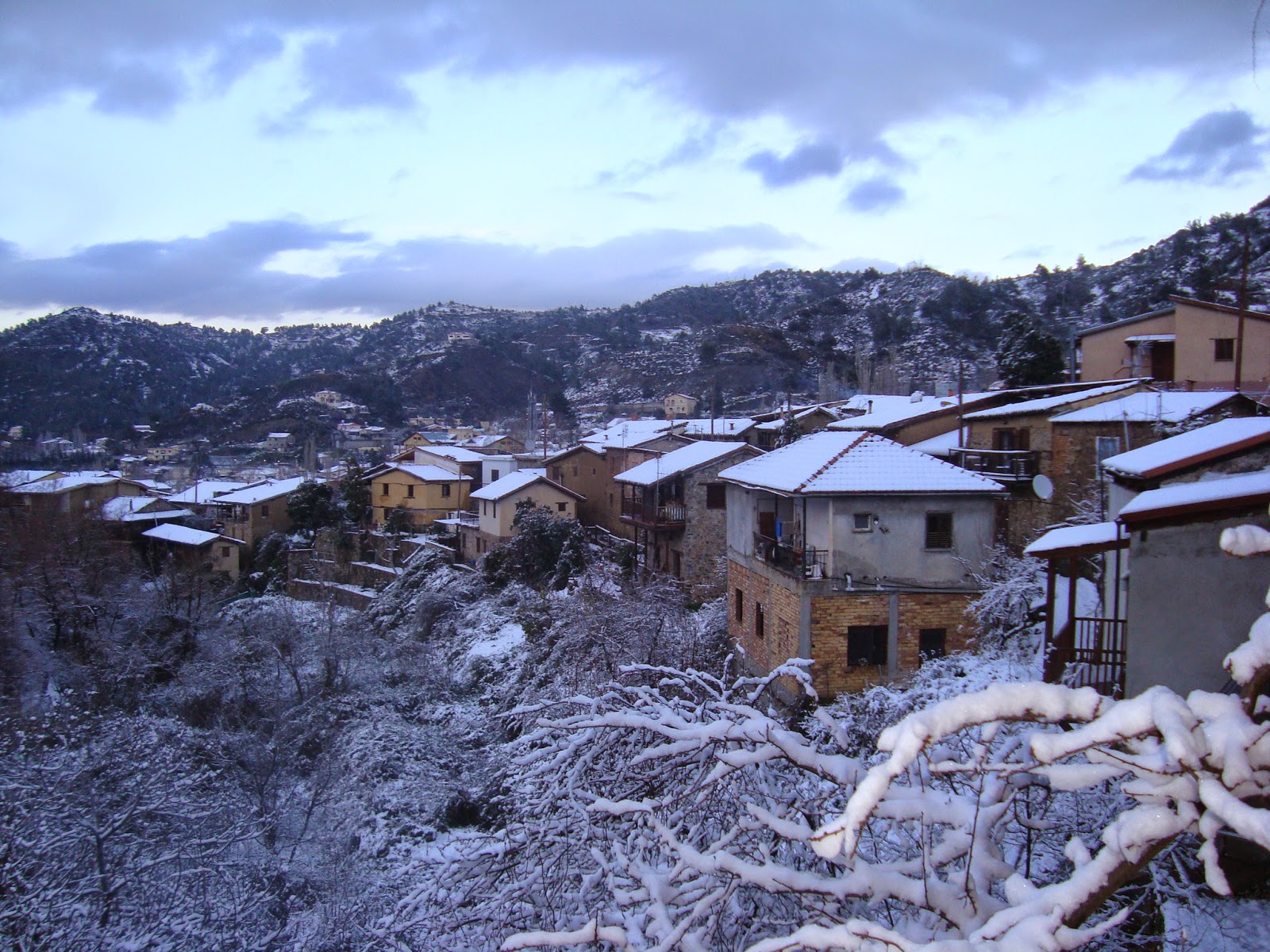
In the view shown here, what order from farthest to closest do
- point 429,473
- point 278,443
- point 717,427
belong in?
point 278,443, point 429,473, point 717,427

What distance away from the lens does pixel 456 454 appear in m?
39.4

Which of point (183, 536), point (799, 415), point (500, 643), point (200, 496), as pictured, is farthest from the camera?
point (200, 496)

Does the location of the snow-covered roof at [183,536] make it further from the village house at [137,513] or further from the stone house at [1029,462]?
the stone house at [1029,462]

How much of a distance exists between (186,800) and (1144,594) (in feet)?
49.4

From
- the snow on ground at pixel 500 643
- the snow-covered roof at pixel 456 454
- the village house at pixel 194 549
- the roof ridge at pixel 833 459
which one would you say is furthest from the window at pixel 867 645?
the village house at pixel 194 549

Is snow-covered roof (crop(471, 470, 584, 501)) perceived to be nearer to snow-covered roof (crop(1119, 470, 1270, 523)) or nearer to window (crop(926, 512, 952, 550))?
window (crop(926, 512, 952, 550))

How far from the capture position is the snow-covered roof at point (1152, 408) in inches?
564

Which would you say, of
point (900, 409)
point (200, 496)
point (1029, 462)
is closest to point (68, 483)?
point (200, 496)

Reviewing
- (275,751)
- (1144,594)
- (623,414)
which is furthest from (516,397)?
(1144,594)

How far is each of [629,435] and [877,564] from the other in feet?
67.8

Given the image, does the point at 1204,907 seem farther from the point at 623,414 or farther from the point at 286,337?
the point at 286,337

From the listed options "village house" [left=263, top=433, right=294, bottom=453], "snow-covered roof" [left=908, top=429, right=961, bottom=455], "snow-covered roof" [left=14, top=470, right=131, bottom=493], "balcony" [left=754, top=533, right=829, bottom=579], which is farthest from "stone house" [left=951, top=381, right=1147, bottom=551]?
"village house" [left=263, top=433, right=294, bottom=453]

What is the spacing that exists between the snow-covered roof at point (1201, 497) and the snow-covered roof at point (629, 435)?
26777 millimetres

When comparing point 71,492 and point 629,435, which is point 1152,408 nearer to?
point 629,435
